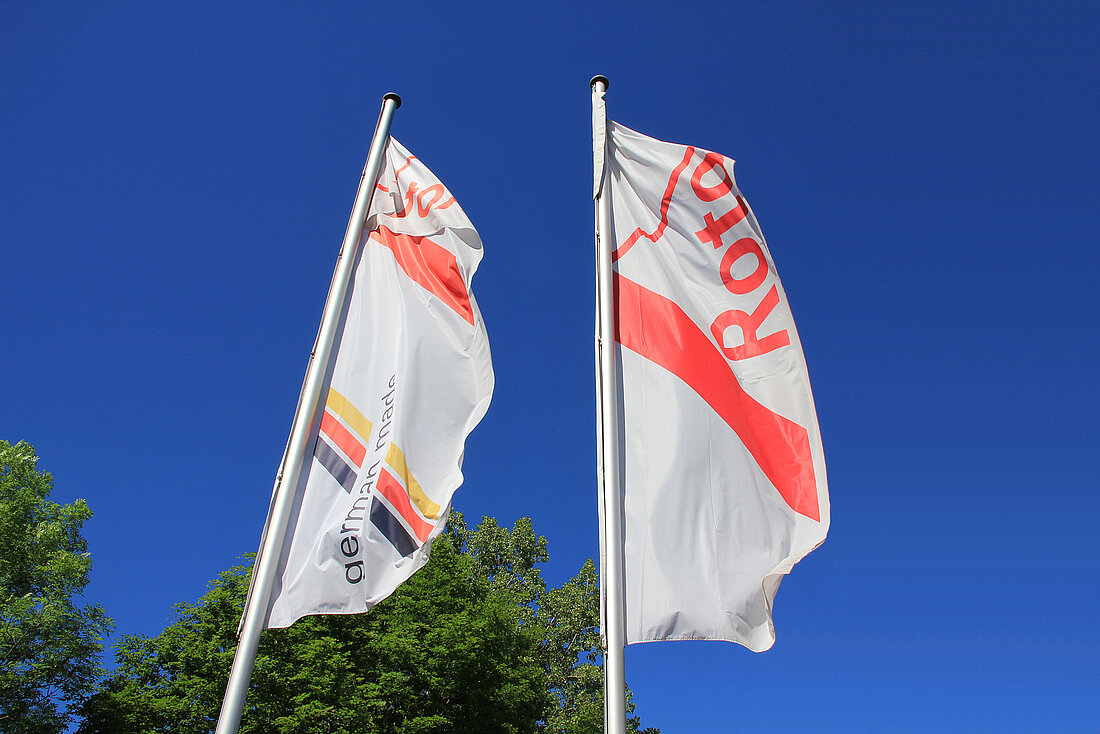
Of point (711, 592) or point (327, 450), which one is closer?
point (711, 592)

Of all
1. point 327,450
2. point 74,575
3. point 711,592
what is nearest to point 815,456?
point 711,592

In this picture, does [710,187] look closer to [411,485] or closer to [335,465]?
[411,485]

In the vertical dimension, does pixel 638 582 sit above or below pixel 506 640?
below

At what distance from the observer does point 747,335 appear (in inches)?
293

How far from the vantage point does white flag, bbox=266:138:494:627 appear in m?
6.68

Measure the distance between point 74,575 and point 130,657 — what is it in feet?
11.8

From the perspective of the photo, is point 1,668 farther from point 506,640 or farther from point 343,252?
point 343,252

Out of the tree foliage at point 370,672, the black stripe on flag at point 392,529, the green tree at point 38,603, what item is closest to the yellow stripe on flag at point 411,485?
the black stripe on flag at point 392,529

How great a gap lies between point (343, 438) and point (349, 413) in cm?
28

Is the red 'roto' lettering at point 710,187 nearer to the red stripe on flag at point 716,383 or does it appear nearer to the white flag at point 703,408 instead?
the white flag at point 703,408

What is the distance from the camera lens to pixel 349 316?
8.27 meters

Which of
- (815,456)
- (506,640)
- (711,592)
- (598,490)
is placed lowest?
(711,592)

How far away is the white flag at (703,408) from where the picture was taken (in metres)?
6.02

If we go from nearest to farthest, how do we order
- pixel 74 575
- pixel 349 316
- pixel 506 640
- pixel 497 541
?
pixel 349 316 < pixel 74 575 < pixel 506 640 < pixel 497 541
